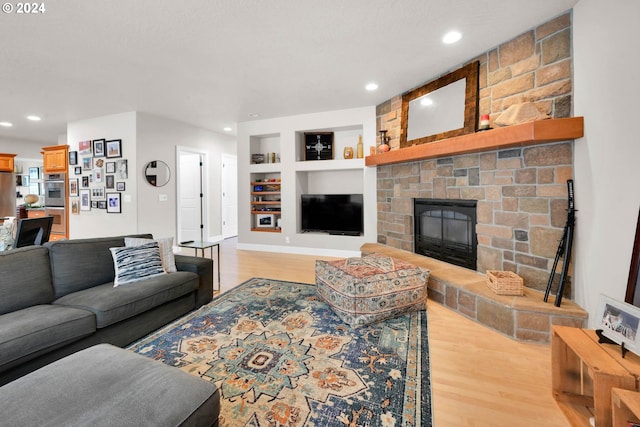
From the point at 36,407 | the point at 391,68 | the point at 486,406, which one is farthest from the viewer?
the point at 391,68

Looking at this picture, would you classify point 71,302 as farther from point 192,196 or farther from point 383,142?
point 192,196

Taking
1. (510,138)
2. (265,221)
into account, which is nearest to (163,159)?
(265,221)

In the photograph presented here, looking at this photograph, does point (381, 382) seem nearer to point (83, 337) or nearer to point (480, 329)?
point (480, 329)

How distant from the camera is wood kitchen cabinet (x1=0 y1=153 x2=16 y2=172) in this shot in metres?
6.83

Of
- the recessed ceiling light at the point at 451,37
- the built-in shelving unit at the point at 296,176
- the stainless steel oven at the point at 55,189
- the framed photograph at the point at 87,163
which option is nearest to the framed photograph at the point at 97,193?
the framed photograph at the point at 87,163

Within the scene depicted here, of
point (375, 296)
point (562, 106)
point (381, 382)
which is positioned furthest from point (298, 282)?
point (562, 106)

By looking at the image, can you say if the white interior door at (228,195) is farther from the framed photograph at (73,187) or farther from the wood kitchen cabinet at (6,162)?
the wood kitchen cabinet at (6,162)

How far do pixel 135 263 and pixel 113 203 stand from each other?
3618 mm

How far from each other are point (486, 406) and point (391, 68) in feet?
11.0

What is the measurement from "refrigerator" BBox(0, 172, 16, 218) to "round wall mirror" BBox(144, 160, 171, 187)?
4.83 m

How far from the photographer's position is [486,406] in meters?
1.53

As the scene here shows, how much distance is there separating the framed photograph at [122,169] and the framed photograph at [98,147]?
49 cm

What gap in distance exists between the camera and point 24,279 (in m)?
1.99

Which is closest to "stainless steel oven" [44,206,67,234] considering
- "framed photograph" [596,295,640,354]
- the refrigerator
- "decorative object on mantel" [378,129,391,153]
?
the refrigerator
